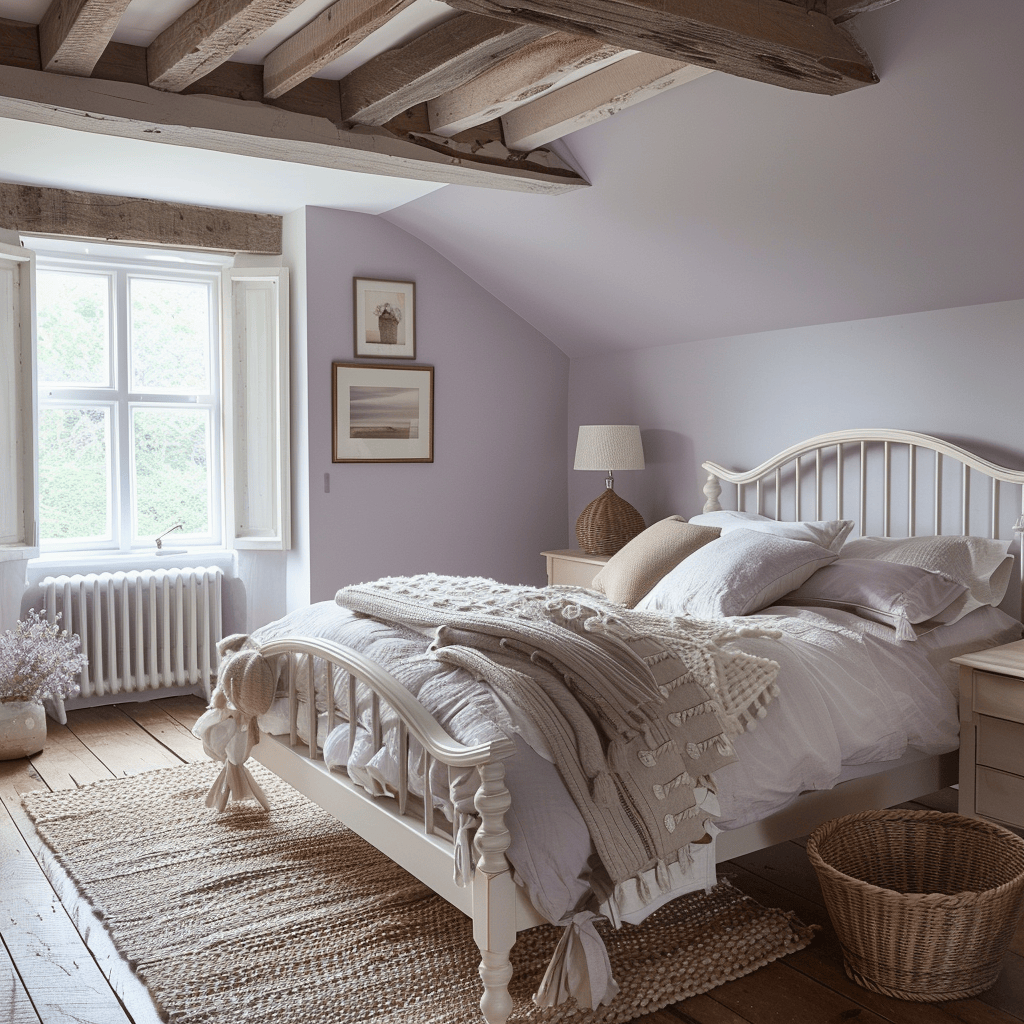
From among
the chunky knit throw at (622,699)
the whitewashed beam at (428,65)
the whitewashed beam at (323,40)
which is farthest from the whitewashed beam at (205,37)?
the chunky knit throw at (622,699)

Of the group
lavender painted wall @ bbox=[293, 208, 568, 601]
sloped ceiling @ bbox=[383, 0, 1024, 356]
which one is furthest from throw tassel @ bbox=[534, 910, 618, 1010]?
lavender painted wall @ bbox=[293, 208, 568, 601]

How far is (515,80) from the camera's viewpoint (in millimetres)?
3072

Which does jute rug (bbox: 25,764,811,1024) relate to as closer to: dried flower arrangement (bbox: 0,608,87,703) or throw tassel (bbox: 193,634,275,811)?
throw tassel (bbox: 193,634,275,811)

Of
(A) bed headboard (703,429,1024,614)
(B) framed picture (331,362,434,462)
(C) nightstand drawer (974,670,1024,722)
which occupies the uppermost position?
(B) framed picture (331,362,434,462)

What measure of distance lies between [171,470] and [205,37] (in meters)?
2.68

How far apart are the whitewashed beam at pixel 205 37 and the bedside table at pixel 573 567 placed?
2.54 m

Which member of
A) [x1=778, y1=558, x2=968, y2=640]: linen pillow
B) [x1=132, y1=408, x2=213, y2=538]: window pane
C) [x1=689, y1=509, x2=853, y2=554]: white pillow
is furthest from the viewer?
[x1=132, y1=408, x2=213, y2=538]: window pane

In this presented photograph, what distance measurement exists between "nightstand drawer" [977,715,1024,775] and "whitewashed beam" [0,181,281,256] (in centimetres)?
369

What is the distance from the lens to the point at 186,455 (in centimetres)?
497

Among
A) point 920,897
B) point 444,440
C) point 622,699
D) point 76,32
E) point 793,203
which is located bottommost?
point 920,897

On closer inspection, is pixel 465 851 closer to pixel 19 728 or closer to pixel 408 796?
pixel 408 796

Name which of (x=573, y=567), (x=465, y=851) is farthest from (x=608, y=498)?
(x=465, y=851)

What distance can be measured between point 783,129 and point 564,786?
7.09 ft

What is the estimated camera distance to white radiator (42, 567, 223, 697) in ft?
14.7
